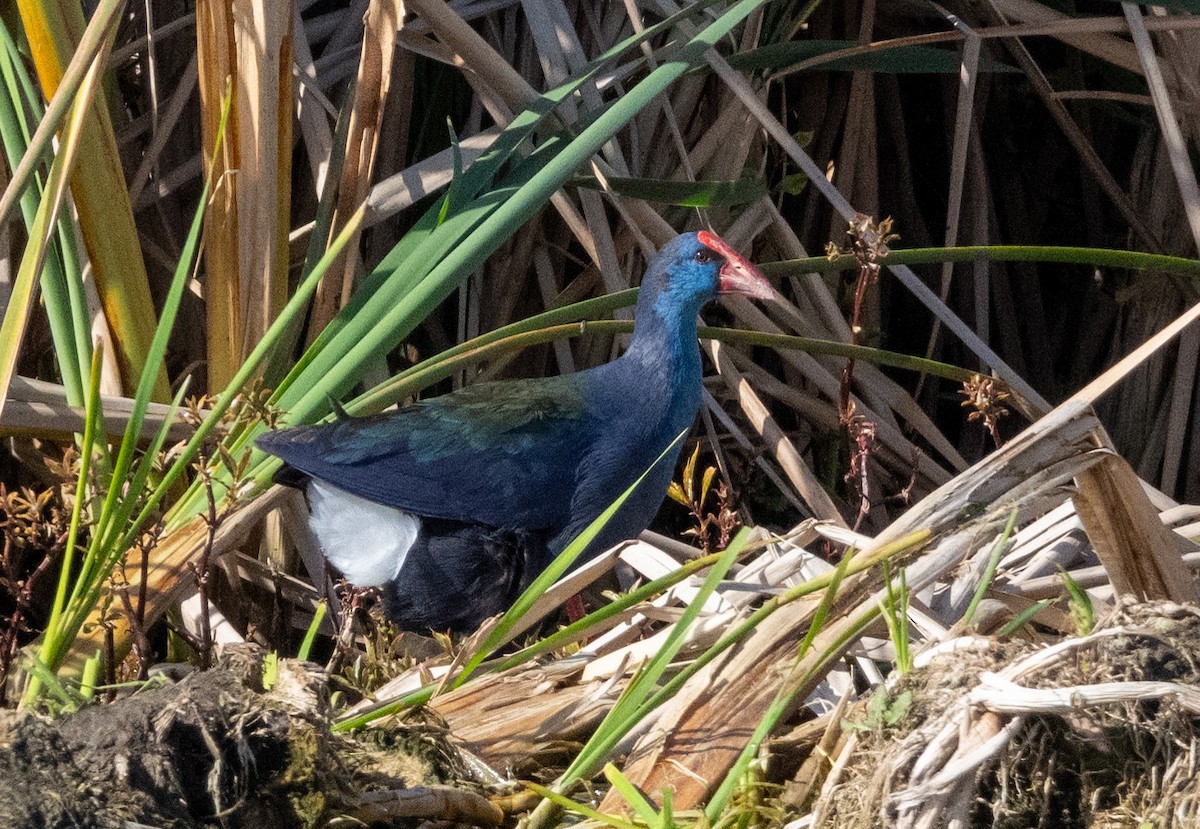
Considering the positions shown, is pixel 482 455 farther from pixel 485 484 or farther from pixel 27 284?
pixel 27 284

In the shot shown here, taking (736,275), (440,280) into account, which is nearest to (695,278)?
(736,275)

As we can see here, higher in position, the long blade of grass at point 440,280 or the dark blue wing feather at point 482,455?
the long blade of grass at point 440,280

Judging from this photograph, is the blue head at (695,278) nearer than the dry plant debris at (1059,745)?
No

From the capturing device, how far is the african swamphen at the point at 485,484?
2.00m

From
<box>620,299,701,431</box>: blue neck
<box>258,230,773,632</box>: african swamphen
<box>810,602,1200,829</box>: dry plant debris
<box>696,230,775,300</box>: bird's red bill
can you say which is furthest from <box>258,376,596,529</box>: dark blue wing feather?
<box>810,602,1200,829</box>: dry plant debris

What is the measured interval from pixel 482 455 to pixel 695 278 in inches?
17.9

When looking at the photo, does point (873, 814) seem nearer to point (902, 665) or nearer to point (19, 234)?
point (902, 665)

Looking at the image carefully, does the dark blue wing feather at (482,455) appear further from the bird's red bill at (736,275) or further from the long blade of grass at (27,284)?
the long blade of grass at (27,284)

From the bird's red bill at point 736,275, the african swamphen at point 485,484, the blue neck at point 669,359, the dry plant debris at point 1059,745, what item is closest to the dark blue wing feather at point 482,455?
the african swamphen at point 485,484

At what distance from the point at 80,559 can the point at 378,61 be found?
2.78 ft

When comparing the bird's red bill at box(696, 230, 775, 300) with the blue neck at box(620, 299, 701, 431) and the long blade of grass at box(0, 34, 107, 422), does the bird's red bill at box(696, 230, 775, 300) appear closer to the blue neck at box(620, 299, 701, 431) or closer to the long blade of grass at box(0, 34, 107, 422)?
the blue neck at box(620, 299, 701, 431)

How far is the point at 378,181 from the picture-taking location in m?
2.28

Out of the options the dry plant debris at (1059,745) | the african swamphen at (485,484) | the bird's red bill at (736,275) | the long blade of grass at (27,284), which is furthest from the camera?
the bird's red bill at (736,275)

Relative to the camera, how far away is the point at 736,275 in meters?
2.19
